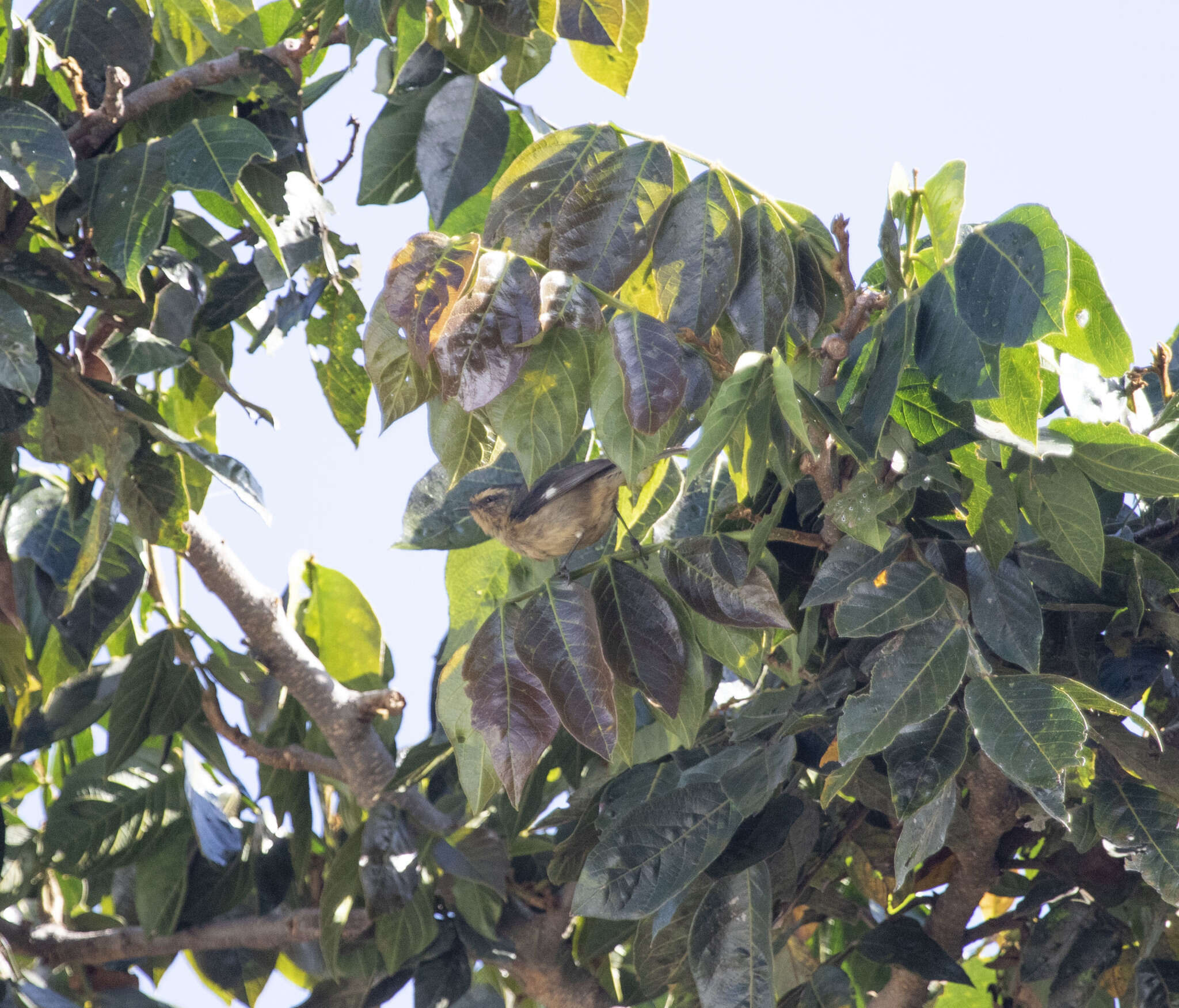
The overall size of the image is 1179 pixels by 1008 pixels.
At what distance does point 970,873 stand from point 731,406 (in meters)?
0.58

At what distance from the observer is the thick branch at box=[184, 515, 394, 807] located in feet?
4.04

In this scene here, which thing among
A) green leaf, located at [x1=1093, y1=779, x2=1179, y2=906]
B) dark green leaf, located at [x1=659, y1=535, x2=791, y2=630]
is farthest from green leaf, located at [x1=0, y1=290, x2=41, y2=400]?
green leaf, located at [x1=1093, y1=779, x2=1179, y2=906]

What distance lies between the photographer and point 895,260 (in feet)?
2.56

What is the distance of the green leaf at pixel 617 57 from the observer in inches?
35.3

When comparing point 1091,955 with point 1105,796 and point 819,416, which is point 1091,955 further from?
point 819,416

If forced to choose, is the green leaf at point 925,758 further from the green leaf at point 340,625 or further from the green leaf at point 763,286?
the green leaf at point 340,625

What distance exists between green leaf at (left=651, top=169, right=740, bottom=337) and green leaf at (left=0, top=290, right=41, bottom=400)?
0.48 meters

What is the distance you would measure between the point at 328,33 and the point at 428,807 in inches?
29.7

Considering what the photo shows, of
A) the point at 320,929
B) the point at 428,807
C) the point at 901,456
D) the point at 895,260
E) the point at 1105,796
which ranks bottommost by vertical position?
the point at 320,929

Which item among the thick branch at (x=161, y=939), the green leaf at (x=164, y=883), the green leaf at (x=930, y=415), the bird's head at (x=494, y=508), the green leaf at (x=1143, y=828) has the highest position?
the green leaf at (x=930, y=415)

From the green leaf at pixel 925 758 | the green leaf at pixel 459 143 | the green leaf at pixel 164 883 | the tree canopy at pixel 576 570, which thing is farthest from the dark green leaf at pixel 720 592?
the green leaf at pixel 164 883

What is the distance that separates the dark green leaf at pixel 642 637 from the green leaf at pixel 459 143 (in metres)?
0.34

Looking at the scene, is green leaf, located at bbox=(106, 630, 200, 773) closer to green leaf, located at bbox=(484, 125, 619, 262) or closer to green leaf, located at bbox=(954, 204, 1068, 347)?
green leaf, located at bbox=(484, 125, 619, 262)

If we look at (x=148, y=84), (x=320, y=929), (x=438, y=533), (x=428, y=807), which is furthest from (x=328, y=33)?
(x=320, y=929)
